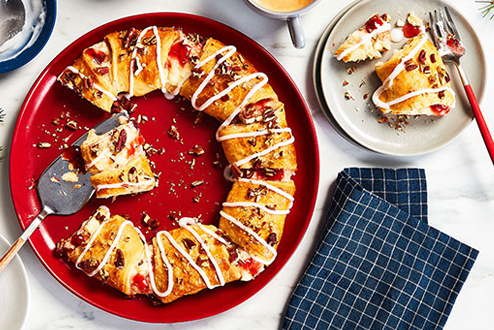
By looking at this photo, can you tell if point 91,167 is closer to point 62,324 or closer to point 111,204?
A: point 111,204

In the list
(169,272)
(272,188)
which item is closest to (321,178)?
(272,188)

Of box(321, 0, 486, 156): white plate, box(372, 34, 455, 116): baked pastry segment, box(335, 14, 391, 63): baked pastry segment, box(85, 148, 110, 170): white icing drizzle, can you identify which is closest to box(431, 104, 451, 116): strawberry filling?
box(372, 34, 455, 116): baked pastry segment

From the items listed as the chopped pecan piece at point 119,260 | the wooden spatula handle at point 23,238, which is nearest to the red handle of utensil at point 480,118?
the chopped pecan piece at point 119,260

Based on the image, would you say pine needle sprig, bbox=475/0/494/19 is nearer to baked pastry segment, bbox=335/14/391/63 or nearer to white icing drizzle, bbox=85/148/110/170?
baked pastry segment, bbox=335/14/391/63

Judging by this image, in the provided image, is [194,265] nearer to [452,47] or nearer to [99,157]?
[99,157]

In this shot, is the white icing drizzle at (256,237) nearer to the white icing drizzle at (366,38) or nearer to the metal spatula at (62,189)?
the metal spatula at (62,189)

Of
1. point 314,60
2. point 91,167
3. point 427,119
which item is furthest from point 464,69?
point 91,167
